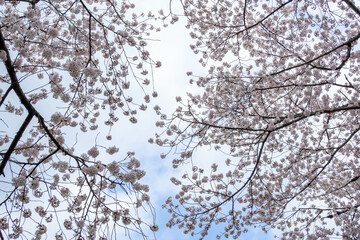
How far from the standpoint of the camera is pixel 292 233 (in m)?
7.30

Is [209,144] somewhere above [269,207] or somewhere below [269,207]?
above

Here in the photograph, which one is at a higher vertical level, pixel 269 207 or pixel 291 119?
pixel 291 119

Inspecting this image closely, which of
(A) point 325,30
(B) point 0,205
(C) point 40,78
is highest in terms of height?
(A) point 325,30

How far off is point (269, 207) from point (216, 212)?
161cm

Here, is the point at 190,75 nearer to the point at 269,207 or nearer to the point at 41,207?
the point at 269,207

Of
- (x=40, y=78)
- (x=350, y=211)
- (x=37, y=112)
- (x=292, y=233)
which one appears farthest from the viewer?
(x=292, y=233)

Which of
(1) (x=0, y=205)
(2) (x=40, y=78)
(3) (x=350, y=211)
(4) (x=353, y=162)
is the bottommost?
(1) (x=0, y=205)

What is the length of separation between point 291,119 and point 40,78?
4905 millimetres

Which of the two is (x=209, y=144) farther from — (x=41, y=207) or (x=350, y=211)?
(x=41, y=207)

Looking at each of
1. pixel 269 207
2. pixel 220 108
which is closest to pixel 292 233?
pixel 269 207

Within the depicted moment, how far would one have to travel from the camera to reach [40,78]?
438cm

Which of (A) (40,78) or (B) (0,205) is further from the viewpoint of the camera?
(A) (40,78)

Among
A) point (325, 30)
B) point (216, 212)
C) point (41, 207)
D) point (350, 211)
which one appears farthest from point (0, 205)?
point (325, 30)

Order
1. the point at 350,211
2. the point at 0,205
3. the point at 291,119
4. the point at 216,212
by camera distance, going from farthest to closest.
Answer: the point at 216,212, the point at 350,211, the point at 291,119, the point at 0,205
